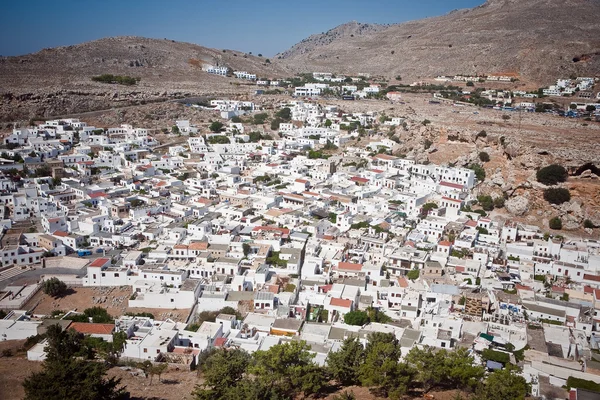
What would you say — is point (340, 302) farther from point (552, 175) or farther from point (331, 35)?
point (331, 35)

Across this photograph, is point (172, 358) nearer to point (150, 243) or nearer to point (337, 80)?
A: point (150, 243)

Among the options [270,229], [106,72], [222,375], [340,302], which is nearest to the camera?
[222,375]

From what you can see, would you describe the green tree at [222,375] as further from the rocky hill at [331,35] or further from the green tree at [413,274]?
the rocky hill at [331,35]

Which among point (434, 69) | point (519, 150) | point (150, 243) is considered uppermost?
point (434, 69)

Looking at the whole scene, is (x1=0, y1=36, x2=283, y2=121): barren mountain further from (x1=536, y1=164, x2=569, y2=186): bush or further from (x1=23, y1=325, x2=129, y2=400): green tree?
(x1=23, y1=325, x2=129, y2=400): green tree

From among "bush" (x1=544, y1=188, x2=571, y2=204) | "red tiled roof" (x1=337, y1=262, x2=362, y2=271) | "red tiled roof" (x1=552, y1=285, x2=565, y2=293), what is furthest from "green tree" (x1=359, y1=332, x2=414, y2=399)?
"bush" (x1=544, y1=188, x2=571, y2=204)

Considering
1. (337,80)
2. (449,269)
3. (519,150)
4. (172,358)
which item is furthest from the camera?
(337,80)

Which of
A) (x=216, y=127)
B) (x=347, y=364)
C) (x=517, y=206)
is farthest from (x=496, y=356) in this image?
(x=216, y=127)

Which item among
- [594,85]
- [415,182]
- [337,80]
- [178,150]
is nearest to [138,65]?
[337,80]
